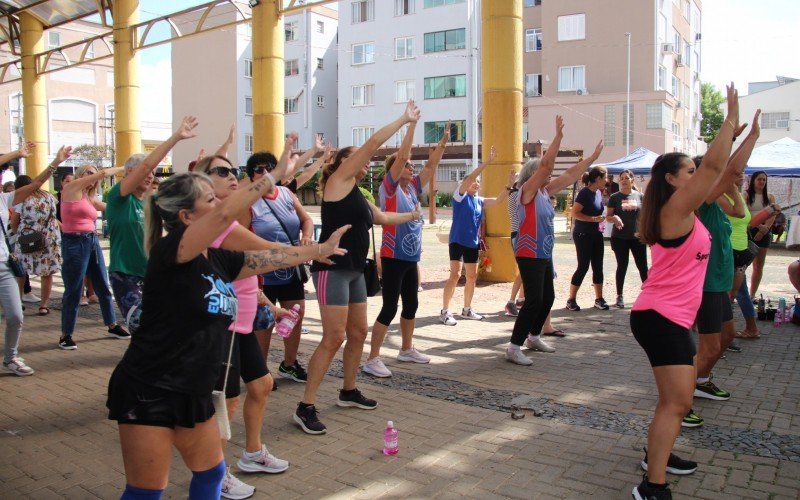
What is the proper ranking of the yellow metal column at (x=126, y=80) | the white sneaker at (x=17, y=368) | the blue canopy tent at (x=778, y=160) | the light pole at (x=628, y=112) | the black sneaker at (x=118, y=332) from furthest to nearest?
the light pole at (x=628, y=112), the blue canopy tent at (x=778, y=160), the yellow metal column at (x=126, y=80), the black sneaker at (x=118, y=332), the white sneaker at (x=17, y=368)

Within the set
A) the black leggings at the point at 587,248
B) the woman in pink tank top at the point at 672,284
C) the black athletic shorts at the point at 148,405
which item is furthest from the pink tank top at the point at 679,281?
the black leggings at the point at 587,248

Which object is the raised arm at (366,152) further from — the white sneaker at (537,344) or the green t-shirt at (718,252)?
the white sneaker at (537,344)

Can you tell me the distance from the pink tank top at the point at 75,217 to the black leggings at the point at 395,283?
3550 millimetres

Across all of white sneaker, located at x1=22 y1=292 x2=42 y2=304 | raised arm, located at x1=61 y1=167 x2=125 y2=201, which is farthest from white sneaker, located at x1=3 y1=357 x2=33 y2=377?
white sneaker, located at x1=22 y1=292 x2=42 y2=304

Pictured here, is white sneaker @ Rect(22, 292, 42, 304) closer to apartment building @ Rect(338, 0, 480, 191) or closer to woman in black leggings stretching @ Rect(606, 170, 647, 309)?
woman in black leggings stretching @ Rect(606, 170, 647, 309)

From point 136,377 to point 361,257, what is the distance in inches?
97.2

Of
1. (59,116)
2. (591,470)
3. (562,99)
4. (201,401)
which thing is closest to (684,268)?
(591,470)

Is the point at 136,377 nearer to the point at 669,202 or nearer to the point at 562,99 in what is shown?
the point at 669,202

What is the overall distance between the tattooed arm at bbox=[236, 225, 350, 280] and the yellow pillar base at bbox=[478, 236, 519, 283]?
8.41m

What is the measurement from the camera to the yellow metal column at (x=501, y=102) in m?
11.2

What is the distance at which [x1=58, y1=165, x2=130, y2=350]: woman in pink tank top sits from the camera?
753cm

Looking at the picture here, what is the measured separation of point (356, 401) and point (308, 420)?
1.98 feet

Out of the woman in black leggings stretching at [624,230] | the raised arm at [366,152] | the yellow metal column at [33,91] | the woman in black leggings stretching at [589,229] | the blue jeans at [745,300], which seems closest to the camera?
the raised arm at [366,152]

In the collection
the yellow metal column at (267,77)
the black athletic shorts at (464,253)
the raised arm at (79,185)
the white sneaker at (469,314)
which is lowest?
the white sneaker at (469,314)
